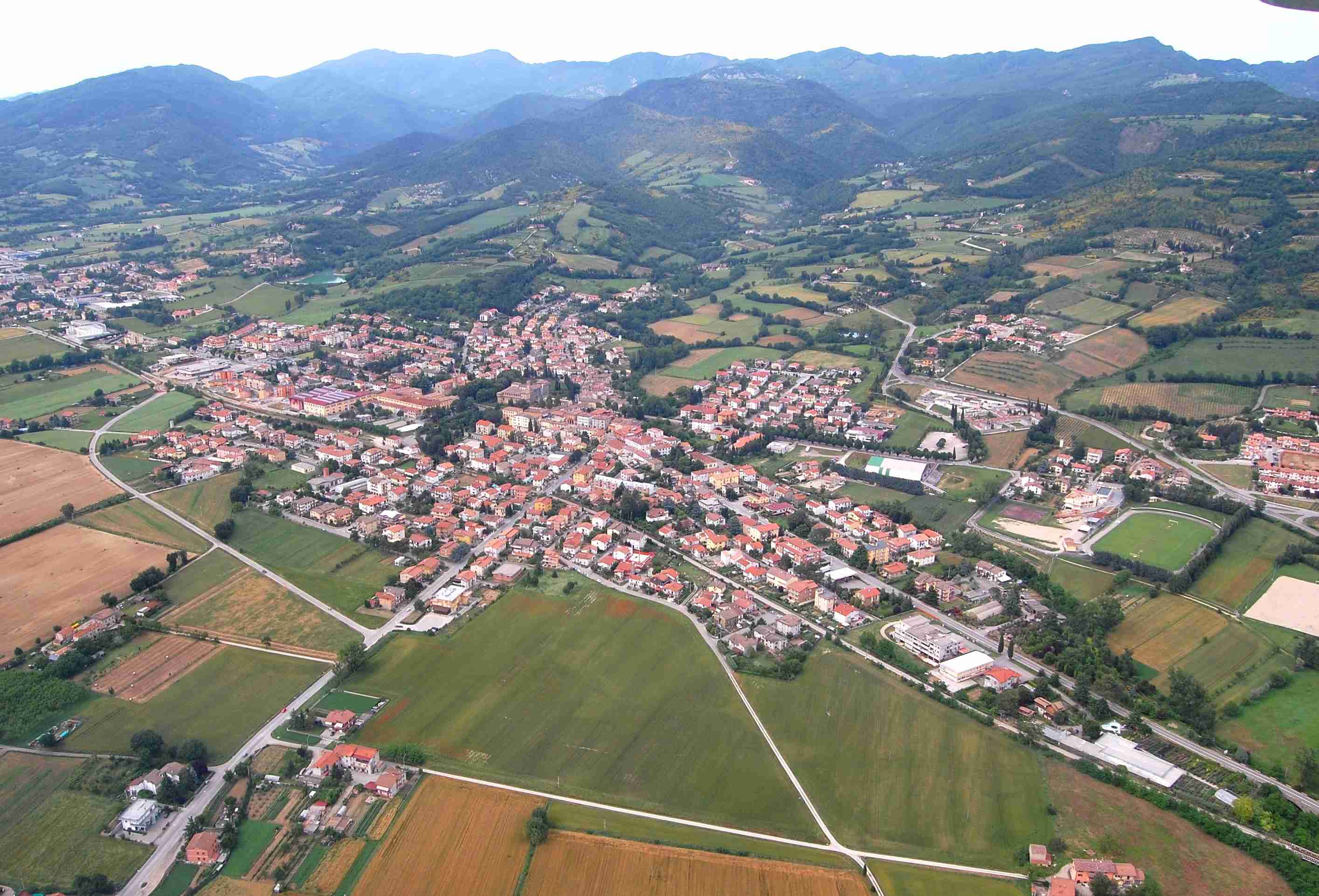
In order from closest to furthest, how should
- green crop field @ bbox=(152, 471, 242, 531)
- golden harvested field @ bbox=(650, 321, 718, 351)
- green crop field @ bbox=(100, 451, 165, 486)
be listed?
green crop field @ bbox=(152, 471, 242, 531)
green crop field @ bbox=(100, 451, 165, 486)
golden harvested field @ bbox=(650, 321, 718, 351)

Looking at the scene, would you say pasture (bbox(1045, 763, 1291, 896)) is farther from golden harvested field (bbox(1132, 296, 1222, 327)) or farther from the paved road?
golden harvested field (bbox(1132, 296, 1222, 327))

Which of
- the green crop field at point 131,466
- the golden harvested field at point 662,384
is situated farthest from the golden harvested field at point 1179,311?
the green crop field at point 131,466

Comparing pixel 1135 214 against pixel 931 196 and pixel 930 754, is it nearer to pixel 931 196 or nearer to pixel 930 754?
pixel 931 196

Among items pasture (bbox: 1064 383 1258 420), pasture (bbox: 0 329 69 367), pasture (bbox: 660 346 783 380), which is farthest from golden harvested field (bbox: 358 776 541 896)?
pasture (bbox: 0 329 69 367)

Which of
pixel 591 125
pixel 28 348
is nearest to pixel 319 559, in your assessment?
pixel 28 348

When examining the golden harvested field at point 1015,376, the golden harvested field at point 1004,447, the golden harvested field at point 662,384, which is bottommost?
the golden harvested field at point 662,384

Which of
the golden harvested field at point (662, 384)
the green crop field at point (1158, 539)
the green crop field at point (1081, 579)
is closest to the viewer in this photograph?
the green crop field at point (1081, 579)

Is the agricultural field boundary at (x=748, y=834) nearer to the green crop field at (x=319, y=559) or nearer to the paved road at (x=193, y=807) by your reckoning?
the paved road at (x=193, y=807)
